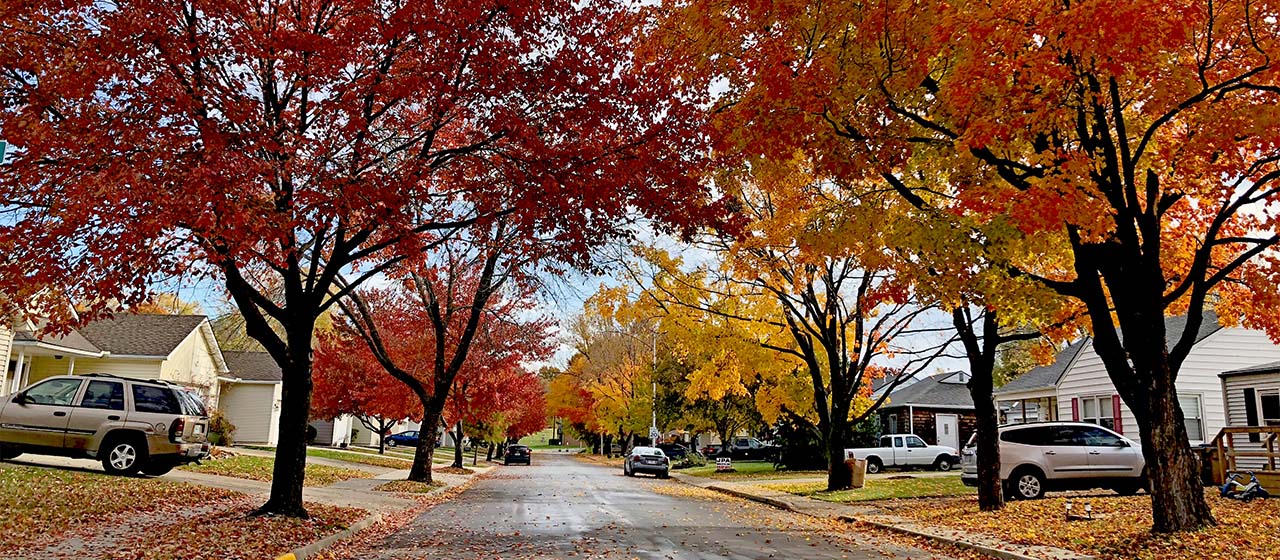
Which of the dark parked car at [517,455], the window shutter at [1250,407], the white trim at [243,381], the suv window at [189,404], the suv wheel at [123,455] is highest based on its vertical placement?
the white trim at [243,381]

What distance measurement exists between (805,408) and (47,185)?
3241 centimetres

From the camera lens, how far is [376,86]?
10.8m

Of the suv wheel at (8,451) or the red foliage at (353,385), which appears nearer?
the suv wheel at (8,451)

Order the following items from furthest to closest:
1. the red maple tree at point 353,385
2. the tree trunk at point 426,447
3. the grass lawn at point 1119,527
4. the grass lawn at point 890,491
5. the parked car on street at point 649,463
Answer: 1. the parked car on street at point 649,463
2. the red maple tree at point 353,385
3. the tree trunk at point 426,447
4. the grass lawn at point 890,491
5. the grass lawn at point 1119,527

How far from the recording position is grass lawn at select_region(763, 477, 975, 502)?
834 inches

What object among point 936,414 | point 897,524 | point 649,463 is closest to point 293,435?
point 897,524

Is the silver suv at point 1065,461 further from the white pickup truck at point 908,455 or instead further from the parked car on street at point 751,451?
the parked car on street at point 751,451

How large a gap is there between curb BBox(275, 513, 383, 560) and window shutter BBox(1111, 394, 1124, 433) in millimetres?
26307

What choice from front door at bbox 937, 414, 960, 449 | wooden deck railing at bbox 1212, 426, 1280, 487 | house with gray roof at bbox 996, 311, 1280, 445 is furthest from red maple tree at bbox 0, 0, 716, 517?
front door at bbox 937, 414, 960, 449

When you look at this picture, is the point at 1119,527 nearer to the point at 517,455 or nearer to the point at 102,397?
the point at 102,397

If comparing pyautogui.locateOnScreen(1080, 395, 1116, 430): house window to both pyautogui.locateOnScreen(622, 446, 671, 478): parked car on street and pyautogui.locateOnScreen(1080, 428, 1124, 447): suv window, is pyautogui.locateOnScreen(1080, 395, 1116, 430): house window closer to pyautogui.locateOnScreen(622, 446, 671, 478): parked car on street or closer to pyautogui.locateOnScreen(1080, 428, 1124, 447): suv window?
pyautogui.locateOnScreen(1080, 428, 1124, 447): suv window

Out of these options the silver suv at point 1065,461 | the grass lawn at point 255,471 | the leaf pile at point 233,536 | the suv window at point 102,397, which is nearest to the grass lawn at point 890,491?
the silver suv at point 1065,461

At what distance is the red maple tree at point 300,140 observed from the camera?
9.30 metres

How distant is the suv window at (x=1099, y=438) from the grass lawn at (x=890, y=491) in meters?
3.16
